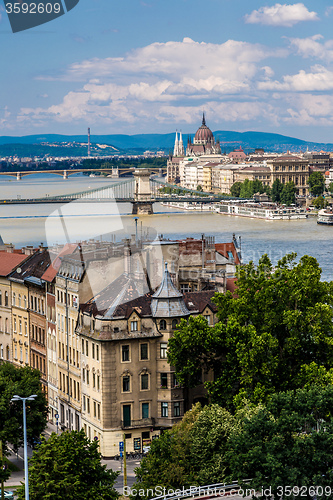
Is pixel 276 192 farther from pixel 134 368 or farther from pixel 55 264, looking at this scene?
pixel 134 368

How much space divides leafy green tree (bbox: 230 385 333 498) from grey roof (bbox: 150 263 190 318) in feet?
18.9

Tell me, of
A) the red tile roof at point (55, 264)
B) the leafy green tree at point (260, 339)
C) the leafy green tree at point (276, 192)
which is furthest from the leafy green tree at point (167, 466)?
the leafy green tree at point (276, 192)

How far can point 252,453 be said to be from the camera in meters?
16.2

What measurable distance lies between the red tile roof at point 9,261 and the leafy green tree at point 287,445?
1531 centimetres

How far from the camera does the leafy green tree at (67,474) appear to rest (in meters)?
16.1

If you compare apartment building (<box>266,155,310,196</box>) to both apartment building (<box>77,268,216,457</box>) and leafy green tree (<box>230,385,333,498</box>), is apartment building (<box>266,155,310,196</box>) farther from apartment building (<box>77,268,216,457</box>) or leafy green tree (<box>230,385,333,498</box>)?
leafy green tree (<box>230,385,333,498</box>)

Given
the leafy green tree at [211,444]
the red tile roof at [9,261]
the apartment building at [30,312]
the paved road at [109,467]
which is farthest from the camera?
the red tile roof at [9,261]

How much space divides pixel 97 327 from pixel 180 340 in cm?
201

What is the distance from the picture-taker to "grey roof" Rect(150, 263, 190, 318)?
22.8 metres

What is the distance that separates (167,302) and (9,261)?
10.5 m

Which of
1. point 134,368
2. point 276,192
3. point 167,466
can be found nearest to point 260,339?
point 134,368

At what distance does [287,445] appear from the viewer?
1638 centimetres

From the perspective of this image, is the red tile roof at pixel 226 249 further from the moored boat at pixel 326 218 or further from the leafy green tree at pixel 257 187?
the leafy green tree at pixel 257 187

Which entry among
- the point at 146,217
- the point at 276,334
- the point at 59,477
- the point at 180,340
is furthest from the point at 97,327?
the point at 146,217
